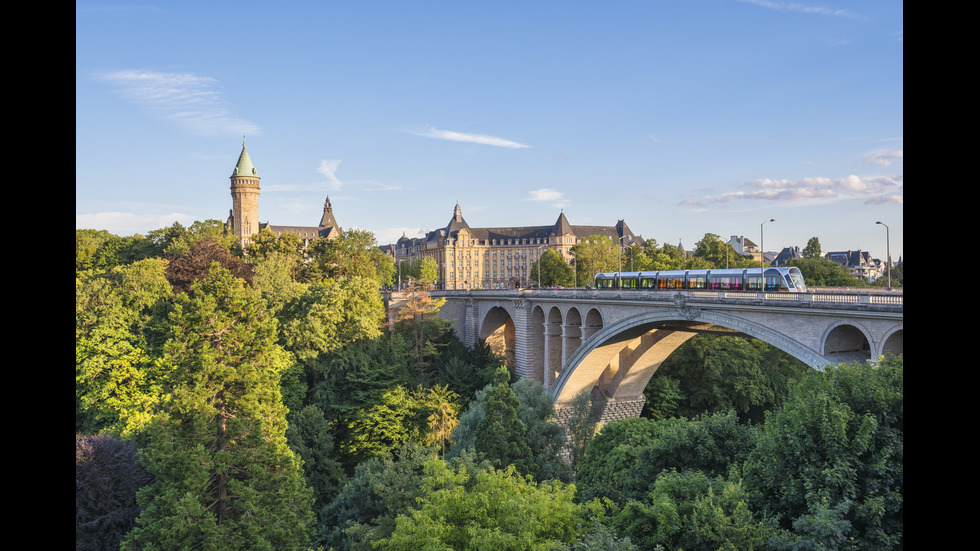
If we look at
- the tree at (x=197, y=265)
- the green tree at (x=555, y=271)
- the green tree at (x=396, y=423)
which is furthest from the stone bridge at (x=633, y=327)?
the green tree at (x=555, y=271)

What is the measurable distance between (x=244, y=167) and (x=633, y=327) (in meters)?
87.9

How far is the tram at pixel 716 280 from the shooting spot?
29156 millimetres

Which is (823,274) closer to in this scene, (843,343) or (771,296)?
(771,296)

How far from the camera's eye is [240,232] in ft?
334

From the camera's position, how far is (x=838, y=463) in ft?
44.5

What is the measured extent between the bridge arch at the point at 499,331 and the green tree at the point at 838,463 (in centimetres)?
3974

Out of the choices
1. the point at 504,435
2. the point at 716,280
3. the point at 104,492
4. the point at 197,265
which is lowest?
the point at 104,492

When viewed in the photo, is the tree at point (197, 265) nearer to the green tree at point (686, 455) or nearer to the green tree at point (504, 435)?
the green tree at point (504, 435)

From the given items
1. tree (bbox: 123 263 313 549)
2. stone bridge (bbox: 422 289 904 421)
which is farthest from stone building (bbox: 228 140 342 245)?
tree (bbox: 123 263 313 549)

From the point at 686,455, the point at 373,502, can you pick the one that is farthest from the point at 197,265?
the point at 686,455

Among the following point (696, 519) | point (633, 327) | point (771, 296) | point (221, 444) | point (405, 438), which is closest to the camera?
point (696, 519)

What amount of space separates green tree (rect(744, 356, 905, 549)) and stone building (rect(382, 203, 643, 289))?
117865mm

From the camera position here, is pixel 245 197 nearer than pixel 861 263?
Yes
